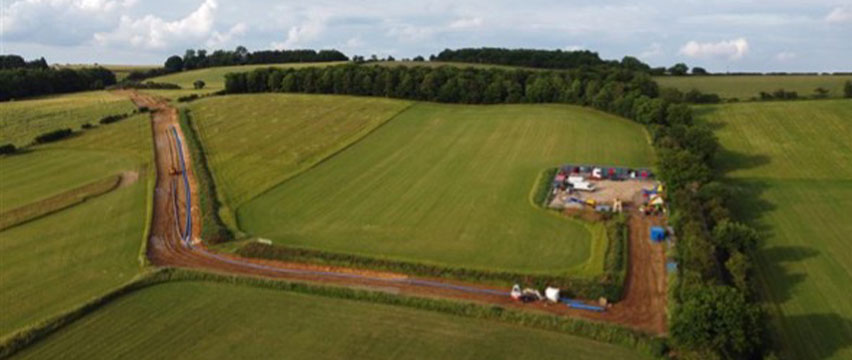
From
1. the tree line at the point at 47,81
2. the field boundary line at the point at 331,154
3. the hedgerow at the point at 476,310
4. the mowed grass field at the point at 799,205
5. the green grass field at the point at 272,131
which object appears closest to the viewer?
the hedgerow at the point at 476,310

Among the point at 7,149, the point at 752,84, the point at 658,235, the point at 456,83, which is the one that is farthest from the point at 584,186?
the point at 752,84

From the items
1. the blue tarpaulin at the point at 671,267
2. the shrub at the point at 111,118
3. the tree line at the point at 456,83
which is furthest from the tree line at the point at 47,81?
the blue tarpaulin at the point at 671,267

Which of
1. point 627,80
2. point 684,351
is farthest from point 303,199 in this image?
point 627,80

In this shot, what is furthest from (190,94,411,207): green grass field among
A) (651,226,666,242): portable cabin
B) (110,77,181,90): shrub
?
(651,226,666,242): portable cabin

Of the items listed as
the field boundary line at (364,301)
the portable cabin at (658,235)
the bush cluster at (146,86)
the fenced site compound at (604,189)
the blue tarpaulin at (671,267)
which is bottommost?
the field boundary line at (364,301)

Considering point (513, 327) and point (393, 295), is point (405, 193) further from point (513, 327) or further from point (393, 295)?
point (513, 327)

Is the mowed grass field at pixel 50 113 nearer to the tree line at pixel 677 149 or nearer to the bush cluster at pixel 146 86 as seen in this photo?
the bush cluster at pixel 146 86

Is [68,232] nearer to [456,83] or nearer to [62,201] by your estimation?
[62,201]
